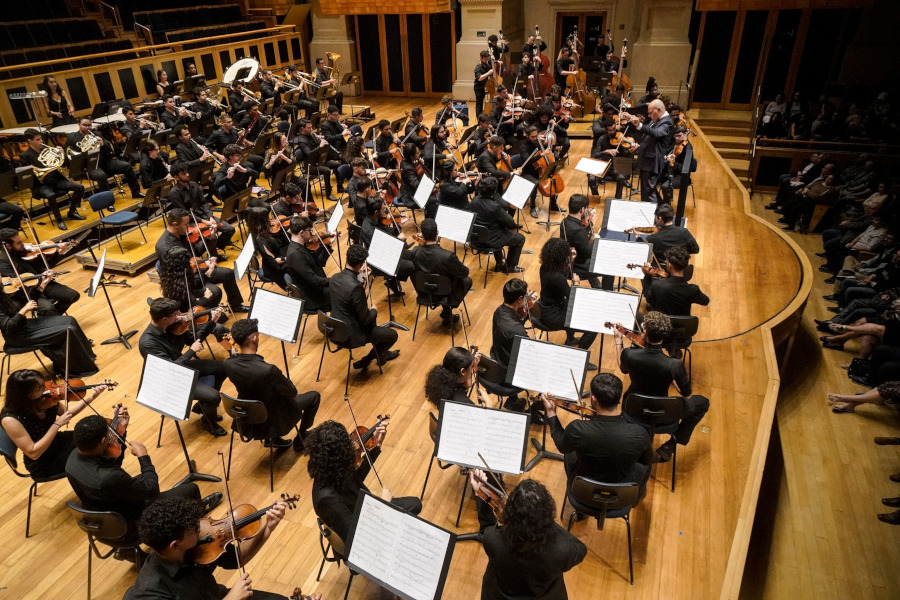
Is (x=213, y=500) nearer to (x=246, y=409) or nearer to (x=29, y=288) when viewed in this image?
(x=246, y=409)

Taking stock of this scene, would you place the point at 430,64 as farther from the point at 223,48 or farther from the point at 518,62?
the point at 223,48

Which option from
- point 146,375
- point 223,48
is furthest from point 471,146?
point 223,48

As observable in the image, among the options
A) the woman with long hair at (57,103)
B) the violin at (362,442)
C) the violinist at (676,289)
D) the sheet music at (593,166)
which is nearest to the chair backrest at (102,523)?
the violin at (362,442)

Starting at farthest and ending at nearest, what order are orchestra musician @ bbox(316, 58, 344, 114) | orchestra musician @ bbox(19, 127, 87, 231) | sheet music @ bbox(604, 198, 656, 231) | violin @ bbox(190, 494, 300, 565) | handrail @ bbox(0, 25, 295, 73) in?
1. orchestra musician @ bbox(316, 58, 344, 114)
2. handrail @ bbox(0, 25, 295, 73)
3. orchestra musician @ bbox(19, 127, 87, 231)
4. sheet music @ bbox(604, 198, 656, 231)
5. violin @ bbox(190, 494, 300, 565)

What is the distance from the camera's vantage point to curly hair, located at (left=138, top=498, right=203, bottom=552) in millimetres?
2729

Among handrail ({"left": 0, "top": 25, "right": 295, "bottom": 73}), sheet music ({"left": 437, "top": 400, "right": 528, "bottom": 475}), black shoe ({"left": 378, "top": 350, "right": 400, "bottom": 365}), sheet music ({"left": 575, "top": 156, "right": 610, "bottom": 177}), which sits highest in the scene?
handrail ({"left": 0, "top": 25, "right": 295, "bottom": 73})

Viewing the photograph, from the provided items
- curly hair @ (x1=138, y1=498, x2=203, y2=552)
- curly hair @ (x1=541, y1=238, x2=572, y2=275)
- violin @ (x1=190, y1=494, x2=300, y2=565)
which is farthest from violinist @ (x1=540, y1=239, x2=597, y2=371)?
curly hair @ (x1=138, y1=498, x2=203, y2=552)

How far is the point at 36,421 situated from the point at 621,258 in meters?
4.93

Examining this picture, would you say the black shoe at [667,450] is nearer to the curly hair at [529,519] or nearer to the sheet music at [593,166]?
the curly hair at [529,519]

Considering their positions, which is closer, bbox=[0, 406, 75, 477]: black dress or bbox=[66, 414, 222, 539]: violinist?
bbox=[66, 414, 222, 539]: violinist

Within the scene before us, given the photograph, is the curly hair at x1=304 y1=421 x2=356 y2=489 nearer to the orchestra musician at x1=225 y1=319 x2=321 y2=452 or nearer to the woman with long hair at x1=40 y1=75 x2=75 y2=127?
the orchestra musician at x1=225 y1=319 x2=321 y2=452

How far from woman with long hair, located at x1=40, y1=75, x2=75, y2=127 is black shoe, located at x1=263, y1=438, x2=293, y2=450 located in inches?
364

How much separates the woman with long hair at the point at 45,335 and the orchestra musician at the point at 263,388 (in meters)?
2.17

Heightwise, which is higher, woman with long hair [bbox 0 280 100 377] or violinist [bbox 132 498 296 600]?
violinist [bbox 132 498 296 600]
